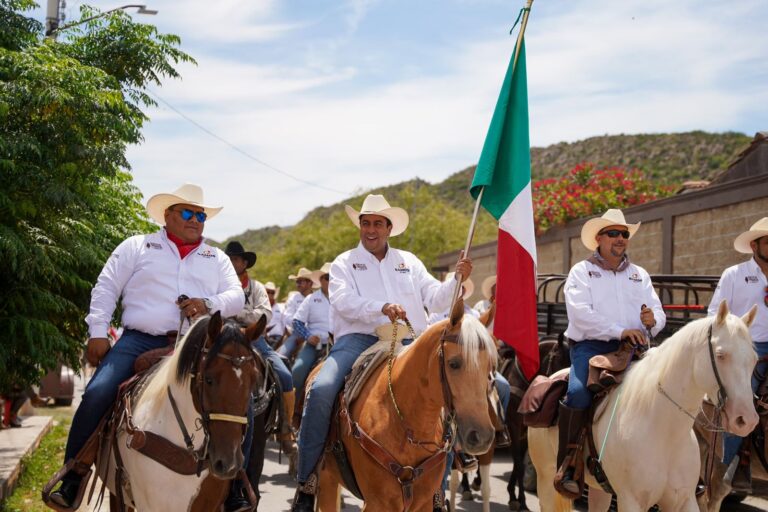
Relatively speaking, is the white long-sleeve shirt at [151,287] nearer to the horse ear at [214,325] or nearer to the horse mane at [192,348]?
the horse mane at [192,348]

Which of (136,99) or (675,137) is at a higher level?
(675,137)

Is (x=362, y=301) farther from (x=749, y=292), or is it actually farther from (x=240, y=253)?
(x=749, y=292)

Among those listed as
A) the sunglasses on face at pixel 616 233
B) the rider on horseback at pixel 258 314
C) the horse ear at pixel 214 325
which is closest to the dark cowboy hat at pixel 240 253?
the rider on horseback at pixel 258 314

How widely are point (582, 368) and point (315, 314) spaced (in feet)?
23.1

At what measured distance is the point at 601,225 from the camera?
779 cm

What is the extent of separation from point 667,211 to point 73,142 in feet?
35.4

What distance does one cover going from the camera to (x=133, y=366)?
19.9ft

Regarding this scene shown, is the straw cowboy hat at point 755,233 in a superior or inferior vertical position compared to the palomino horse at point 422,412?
superior

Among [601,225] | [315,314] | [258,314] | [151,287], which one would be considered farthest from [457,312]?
[315,314]

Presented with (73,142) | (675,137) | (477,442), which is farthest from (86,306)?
(675,137)

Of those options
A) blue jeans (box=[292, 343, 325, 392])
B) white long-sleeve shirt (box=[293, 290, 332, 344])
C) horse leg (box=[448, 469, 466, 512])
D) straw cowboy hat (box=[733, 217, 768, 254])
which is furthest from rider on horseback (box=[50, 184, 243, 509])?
white long-sleeve shirt (box=[293, 290, 332, 344])

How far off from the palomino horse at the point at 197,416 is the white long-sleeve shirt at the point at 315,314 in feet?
26.0

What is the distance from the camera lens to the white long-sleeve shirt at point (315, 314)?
44.8ft

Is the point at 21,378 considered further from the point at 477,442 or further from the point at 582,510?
the point at 582,510
